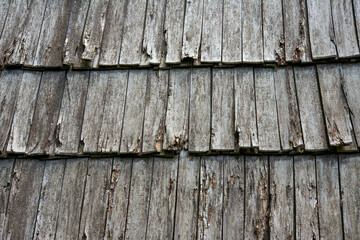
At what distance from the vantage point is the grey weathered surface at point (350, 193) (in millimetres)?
1763

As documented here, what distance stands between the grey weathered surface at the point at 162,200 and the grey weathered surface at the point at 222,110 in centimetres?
26

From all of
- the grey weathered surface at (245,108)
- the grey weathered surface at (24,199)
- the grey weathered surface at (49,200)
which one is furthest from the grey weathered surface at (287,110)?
the grey weathered surface at (24,199)

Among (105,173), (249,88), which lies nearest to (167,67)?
(249,88)

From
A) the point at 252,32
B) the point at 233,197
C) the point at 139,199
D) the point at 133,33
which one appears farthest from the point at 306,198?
the point at 133,33

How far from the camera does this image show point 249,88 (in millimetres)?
2023

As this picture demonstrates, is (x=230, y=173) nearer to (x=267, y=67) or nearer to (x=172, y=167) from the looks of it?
(x=172, y=167)

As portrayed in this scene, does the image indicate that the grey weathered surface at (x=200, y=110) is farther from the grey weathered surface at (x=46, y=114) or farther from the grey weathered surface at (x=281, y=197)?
the grey weathered surface at (x=46, y=114)

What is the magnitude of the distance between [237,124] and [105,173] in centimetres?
78

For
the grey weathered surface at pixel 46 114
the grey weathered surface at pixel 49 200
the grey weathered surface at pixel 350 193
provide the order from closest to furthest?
the grey weathered surface at pixel 350 193
the grey weathered surface at pixel 49 200
the grey weathered surface at pixel 46 114

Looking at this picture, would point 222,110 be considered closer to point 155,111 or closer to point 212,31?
point 155,111

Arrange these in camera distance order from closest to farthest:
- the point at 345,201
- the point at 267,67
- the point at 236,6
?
the point at 345,201
the point at 267,67
the point at 236,6

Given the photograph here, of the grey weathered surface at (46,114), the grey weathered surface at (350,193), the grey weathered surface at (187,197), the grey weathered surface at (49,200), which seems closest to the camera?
the grey weathered surface at (350,193)

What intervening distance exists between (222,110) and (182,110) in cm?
22

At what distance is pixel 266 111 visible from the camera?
1.97m
